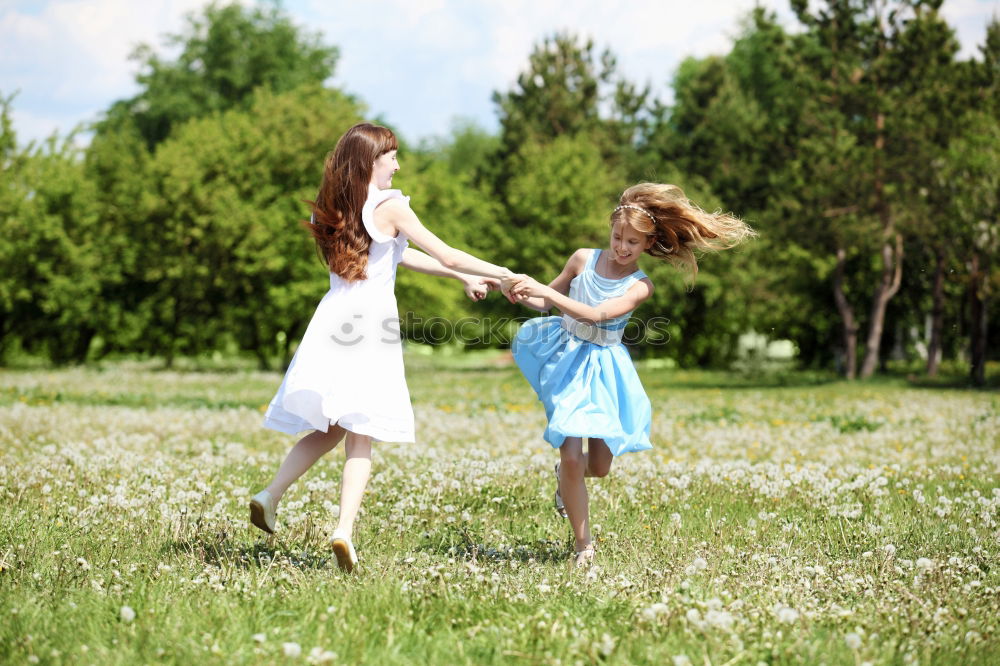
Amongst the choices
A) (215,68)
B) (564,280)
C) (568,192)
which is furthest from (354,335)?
(215,68)

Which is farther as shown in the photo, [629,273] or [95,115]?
[95,115]

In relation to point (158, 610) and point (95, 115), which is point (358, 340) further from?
point (95, 115)

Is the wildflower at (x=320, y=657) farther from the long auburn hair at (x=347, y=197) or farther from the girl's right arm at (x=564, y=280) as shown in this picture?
the girl's right arm at (x=564, y=280)

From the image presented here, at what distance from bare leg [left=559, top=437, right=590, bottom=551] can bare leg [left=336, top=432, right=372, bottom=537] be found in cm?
116

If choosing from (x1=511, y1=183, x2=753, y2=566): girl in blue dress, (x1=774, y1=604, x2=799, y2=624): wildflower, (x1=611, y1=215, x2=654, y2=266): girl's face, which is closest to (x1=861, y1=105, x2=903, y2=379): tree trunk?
(x1=511, y1=183, x2=753, y2=566): girl in blue dress

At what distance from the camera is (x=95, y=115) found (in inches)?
2157

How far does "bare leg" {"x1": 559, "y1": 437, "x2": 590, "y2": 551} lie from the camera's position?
580cm

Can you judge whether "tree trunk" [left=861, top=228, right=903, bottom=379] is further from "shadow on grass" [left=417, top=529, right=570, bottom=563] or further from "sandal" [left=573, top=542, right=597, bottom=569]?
"sandal" [left=573, top=542, right=597, bottom=569]

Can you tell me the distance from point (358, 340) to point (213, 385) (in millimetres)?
20434

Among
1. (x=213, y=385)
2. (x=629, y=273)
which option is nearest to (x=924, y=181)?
(x=213, y=385)

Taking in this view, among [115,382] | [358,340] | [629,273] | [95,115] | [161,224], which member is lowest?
[115,382]

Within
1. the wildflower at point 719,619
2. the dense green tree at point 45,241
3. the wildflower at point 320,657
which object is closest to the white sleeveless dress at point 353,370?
the wildflower at point 320,657

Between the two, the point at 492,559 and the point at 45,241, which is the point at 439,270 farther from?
the point at 45,241

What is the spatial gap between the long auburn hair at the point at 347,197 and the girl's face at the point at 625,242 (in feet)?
5.02
